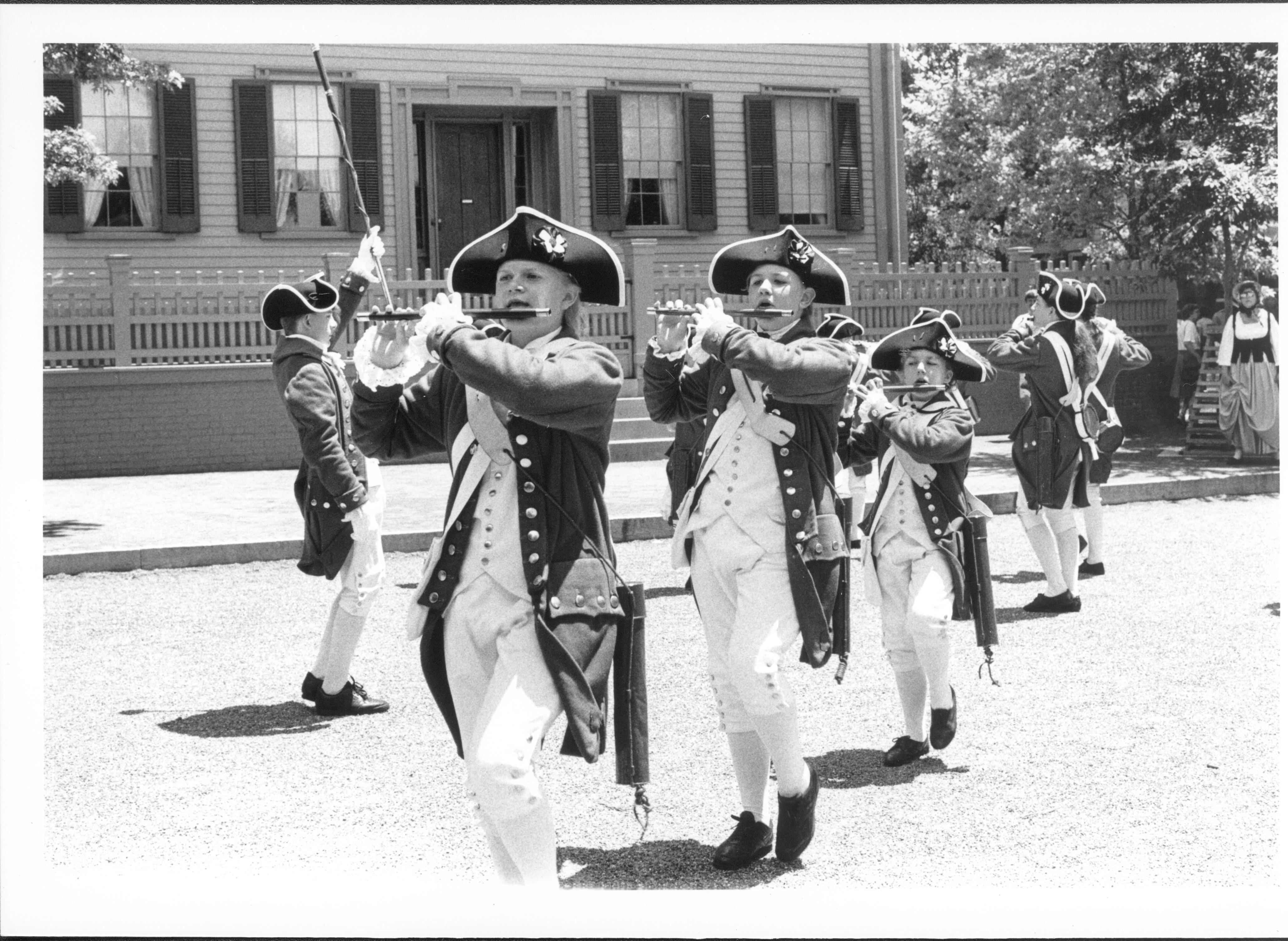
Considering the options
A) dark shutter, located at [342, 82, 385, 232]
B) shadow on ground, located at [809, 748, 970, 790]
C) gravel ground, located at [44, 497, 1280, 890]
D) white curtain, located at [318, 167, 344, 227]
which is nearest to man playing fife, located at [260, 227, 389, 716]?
gravel ground, located at [44, 497, 1280, 890]

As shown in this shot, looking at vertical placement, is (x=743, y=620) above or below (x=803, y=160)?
below

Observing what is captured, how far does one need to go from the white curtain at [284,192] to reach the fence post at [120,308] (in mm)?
2527

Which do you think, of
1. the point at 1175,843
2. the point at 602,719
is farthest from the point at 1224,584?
the point at 602,719

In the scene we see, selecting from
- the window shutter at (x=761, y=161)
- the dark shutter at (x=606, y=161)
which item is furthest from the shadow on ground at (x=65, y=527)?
the window shutter at (x=761, y=161)

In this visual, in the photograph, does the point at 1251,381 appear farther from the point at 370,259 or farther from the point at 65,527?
the point at 370,259

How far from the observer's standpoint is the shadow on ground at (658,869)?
520 centimetres

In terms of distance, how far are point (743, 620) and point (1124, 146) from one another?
16.7 metres

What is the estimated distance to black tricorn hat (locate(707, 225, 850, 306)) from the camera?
18.4 feet

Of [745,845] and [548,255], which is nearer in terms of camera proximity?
[548,255]

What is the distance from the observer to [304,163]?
A: 67.3ft

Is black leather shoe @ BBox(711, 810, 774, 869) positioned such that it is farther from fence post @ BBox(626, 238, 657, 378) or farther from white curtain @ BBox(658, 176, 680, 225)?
white curtain @ BBox(658, 176, 680, 225)

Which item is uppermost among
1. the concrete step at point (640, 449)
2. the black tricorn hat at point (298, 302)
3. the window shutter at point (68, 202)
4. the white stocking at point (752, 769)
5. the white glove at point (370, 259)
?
the window shutter at point (68, 202)

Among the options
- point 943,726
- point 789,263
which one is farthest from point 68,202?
point 789,263

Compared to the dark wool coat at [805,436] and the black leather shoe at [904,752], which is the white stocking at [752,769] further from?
the black leather shoe at [904,752]
